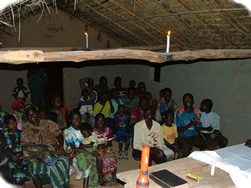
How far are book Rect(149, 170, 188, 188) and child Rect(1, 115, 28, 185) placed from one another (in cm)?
266

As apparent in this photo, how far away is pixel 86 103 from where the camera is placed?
21.0 ft

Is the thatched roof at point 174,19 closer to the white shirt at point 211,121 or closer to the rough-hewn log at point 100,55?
the rough-hewn log at point 100,55

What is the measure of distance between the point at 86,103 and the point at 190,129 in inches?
101

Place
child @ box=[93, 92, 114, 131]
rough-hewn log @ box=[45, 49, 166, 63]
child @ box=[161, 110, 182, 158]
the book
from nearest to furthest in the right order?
the book
rough-hewn log @ box=[45, 49, 166, 63]
child @ box=[161, 110, 182, 158]
child @ box=[93, 92, 114, 131]

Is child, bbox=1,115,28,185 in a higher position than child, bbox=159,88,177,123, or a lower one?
lower

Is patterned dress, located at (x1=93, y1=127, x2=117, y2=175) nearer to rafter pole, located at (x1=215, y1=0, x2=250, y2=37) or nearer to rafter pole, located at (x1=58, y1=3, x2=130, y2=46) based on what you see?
rafter pole, located at (x1=215, y1=0, x2=250, y2=37)

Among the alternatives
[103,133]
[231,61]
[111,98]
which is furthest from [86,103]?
[231,61]

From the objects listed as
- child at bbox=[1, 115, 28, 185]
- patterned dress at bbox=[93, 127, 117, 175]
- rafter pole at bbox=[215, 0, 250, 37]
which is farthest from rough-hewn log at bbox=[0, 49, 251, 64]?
child at bbox=[1, 115, 28, 185]

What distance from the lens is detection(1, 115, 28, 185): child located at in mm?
4094

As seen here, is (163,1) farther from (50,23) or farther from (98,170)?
(50,23)

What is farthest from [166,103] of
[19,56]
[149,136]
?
[19,56]

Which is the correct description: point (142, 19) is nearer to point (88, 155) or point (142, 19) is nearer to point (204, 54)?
point (204, 54)

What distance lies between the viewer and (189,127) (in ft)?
17.2

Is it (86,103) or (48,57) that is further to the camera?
(86,103)
